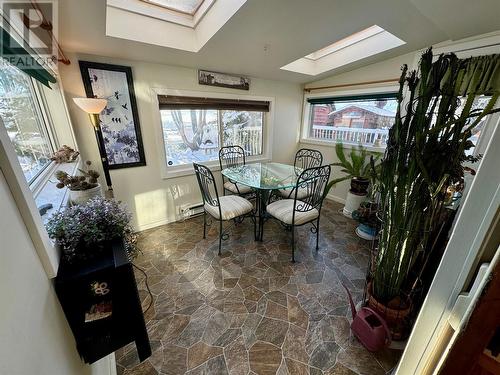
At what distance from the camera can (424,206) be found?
3.58ft

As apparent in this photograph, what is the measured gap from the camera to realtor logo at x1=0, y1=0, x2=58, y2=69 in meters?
0.99

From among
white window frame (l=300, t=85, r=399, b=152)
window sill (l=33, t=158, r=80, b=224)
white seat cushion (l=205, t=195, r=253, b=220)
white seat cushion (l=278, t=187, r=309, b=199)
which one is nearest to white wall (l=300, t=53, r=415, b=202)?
white window frame (l=300, t=85, r=399, b=152)

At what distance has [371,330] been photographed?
4.21 feet

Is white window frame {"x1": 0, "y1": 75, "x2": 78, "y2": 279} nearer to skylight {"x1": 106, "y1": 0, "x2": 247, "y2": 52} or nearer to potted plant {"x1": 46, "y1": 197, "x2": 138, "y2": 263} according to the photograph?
potted plant {"x1": 46, "y1": 197, "x2": 138, "y2": 263}

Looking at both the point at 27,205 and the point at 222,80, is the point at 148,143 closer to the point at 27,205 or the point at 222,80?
the point at 222,80

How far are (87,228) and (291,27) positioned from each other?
2.29 m

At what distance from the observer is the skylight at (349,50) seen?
2477mm

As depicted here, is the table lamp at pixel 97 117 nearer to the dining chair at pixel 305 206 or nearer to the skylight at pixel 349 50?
the dining chair at pixel 305 206

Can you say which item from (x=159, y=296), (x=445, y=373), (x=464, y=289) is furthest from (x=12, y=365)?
(x=159, y=296)

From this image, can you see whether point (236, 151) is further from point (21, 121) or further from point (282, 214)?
point (21, 121)

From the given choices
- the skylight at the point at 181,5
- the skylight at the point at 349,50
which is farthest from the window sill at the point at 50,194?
the skylight at the point at 349,50

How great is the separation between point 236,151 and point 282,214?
165cm

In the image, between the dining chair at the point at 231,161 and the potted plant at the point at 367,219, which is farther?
the dining chair at the point at 231,161

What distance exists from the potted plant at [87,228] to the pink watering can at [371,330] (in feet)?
5.20
